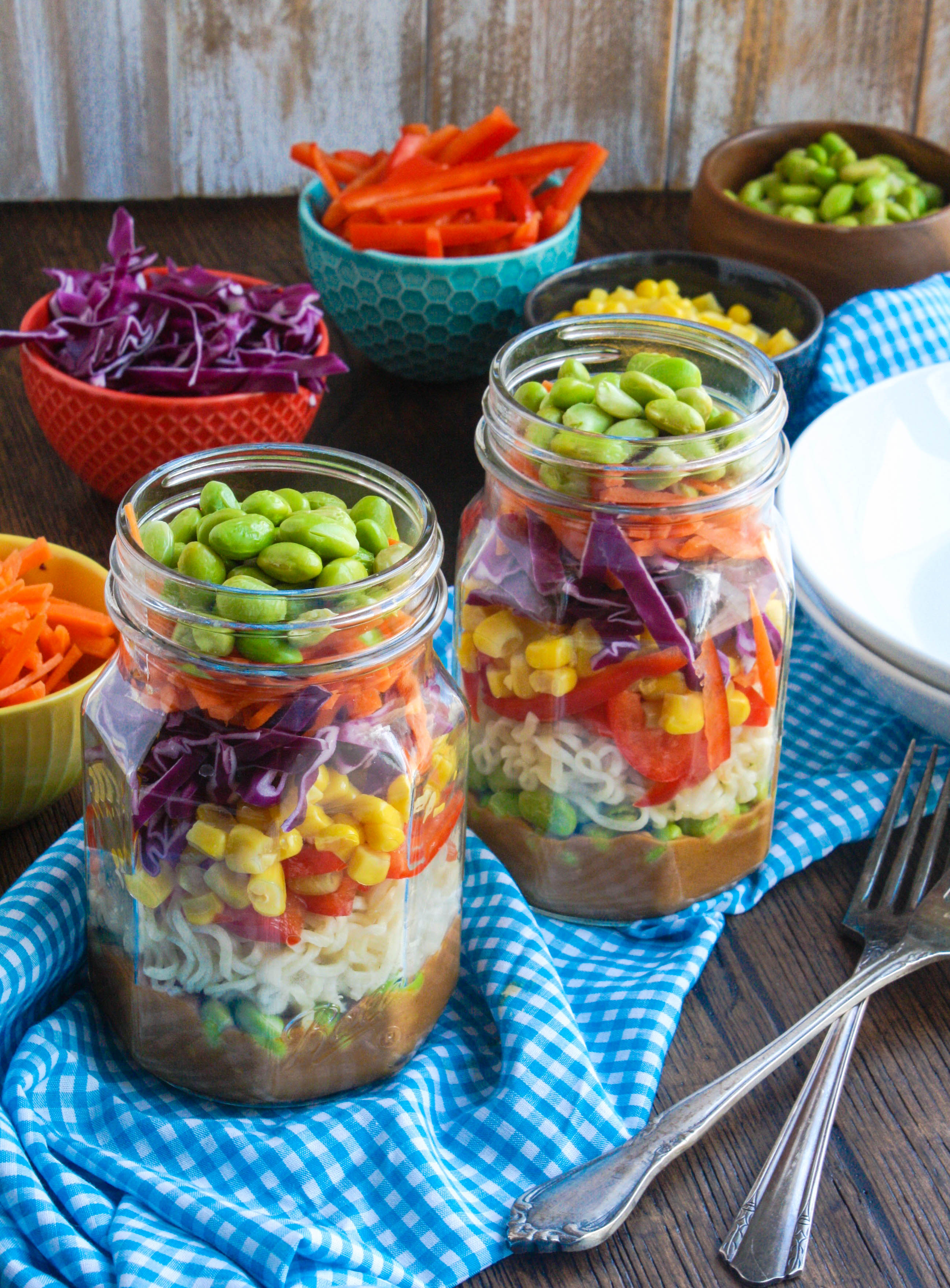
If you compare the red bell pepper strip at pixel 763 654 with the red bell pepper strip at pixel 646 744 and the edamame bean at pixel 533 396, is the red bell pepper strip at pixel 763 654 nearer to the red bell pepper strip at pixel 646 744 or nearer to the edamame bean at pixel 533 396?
the red bell pepper strip at pixel 646 744

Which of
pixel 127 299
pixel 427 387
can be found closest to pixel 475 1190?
pixel 127 299

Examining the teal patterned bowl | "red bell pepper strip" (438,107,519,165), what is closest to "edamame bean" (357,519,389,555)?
the teal patterned bowl

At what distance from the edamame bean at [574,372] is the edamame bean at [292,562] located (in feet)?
0.92

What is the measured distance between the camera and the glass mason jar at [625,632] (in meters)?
0.93

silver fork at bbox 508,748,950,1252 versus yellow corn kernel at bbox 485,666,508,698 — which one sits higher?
yellow corn kernel at bbox 485,666,508,698

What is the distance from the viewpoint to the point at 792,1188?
2.74 feet

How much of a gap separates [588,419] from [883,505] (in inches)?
22.0

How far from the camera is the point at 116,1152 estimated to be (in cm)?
85

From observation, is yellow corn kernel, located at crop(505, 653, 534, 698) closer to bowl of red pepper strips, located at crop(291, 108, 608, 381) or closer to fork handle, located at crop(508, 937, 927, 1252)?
fork handle, located at crop(508, 937, 927, 1252)

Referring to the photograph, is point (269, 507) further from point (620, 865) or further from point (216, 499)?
point (620, 865)

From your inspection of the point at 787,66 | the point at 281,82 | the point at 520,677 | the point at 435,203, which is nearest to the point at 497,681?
the point at 520,677

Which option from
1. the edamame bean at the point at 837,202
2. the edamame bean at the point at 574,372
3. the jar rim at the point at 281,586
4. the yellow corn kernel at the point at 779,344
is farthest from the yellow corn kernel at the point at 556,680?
the edamame bean at the point at 837,202

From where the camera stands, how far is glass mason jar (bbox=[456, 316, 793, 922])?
929 millimetres

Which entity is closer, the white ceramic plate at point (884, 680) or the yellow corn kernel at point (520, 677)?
the yellow corn kernel at point (520, 677)
